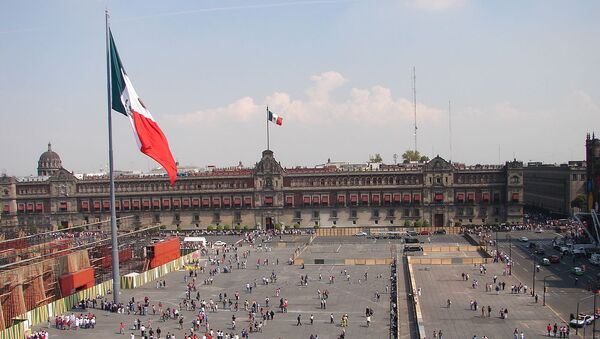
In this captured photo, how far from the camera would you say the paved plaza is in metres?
44.7

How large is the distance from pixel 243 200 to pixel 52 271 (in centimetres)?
5869

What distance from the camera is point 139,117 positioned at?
43188 mm

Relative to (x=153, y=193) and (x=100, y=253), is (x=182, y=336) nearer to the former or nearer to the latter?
(x=100, y=253)

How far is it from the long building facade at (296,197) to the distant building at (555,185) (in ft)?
50.7

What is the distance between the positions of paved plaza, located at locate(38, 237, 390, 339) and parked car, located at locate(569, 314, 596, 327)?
42.0 ft

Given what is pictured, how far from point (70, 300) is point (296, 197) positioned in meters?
62.4

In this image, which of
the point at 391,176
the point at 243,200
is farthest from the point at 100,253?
the point at 391,176

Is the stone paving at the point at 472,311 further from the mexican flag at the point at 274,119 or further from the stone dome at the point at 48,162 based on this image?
the stone dome at the point at 48,162

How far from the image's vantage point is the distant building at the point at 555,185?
114250 millimetres

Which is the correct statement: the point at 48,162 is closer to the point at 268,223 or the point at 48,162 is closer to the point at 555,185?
the point at 268,223

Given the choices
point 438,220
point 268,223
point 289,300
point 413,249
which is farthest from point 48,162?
point 289,300

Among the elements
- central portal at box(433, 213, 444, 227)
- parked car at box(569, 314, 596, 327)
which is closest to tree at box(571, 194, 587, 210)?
central portal at box(433, 213, 444, 227)

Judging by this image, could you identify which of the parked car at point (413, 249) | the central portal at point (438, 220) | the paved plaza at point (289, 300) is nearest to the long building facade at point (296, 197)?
the central portal at point (438, 220)

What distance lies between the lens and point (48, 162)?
14650 cm
